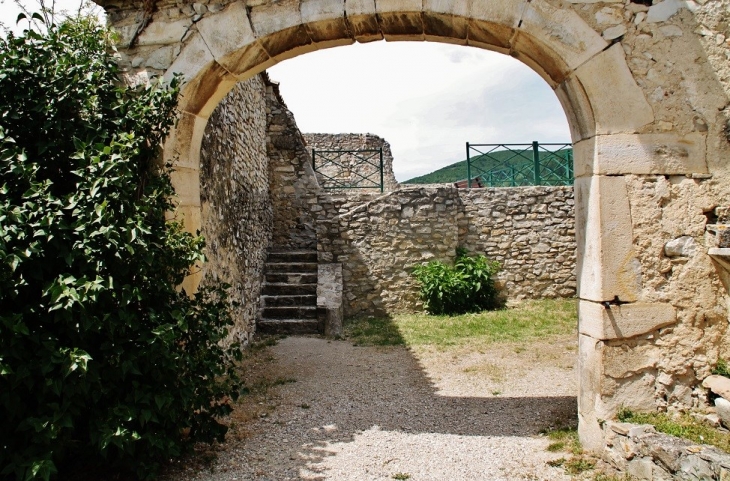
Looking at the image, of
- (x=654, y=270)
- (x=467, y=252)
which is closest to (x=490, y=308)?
(x=467, y=252)

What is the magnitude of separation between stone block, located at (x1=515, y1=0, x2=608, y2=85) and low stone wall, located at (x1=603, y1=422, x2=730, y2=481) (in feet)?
7.63

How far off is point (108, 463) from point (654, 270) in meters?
3.75

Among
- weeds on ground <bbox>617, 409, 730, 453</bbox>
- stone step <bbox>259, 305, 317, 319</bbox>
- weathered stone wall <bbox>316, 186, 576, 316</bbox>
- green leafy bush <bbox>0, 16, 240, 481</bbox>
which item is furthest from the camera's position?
weathered stone wall <bbox>316, 186, 576, 316</bbox>

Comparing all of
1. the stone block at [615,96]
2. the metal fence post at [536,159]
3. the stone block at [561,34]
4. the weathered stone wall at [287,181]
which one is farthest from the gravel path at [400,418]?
the metal fence post at [536,159]

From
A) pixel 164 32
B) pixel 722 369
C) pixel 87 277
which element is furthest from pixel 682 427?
pixel 164 32

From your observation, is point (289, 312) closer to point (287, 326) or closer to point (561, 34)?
point (287, 326)

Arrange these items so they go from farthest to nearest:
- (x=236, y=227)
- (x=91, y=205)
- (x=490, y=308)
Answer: (x=490, y=308) < (x=236, y=227) < (x=91, y=205)

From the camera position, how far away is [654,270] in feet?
11.0

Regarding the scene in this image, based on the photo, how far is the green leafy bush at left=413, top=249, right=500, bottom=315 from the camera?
359 inches

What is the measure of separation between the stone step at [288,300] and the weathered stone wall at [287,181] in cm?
217

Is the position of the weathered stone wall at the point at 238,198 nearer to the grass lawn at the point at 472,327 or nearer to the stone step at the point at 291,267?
the stone step at the point at 291,267

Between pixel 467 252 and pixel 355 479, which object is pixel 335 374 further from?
pixel 467 252

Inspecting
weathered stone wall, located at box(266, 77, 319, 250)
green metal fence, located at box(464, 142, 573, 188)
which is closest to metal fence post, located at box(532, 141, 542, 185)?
green metal fence, located at box(464, 142, 573, 188)

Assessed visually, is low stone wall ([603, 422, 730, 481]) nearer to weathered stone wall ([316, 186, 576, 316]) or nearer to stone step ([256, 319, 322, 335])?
stone step ([256, 319, 322, 335])
